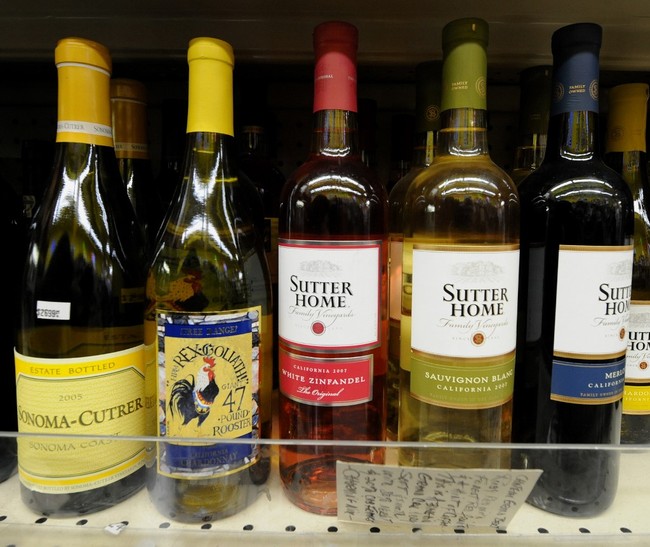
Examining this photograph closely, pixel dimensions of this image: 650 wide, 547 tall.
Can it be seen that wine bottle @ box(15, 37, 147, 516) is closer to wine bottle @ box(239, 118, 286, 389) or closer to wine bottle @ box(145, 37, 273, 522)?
wine bottle @ box(145, 37, 273, 522)

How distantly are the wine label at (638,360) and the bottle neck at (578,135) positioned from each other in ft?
0.68

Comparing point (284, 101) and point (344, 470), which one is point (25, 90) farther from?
point (344, 470)

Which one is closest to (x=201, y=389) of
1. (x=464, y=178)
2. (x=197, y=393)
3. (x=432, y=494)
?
(x=197, y=393)

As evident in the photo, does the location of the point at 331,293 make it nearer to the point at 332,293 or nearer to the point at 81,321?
the point at 332,293

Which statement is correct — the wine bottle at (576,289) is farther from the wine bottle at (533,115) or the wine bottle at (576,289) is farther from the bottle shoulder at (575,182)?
the wine bottle at (533,115)

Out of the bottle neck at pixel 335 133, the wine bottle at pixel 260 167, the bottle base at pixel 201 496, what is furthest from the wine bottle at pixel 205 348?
the wine bottle at pixel 260 167

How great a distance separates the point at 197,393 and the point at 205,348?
0.05 metres

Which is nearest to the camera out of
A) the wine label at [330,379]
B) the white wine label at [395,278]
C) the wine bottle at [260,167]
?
the wine label at [330,379]

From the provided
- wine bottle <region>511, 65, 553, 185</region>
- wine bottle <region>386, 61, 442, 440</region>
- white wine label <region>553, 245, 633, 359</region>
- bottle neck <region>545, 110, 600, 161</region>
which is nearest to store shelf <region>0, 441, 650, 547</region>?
white wine label <region>553, 245, 633, 359</region>

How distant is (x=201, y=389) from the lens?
1.72 ft

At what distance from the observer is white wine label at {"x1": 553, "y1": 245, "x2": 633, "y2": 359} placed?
1.74 feet

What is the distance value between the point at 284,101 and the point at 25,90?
45 centimetres

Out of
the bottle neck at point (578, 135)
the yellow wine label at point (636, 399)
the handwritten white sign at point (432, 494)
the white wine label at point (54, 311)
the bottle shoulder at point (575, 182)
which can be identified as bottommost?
the handwritten white sign at point (432, 494)

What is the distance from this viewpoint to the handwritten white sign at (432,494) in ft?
1.48
